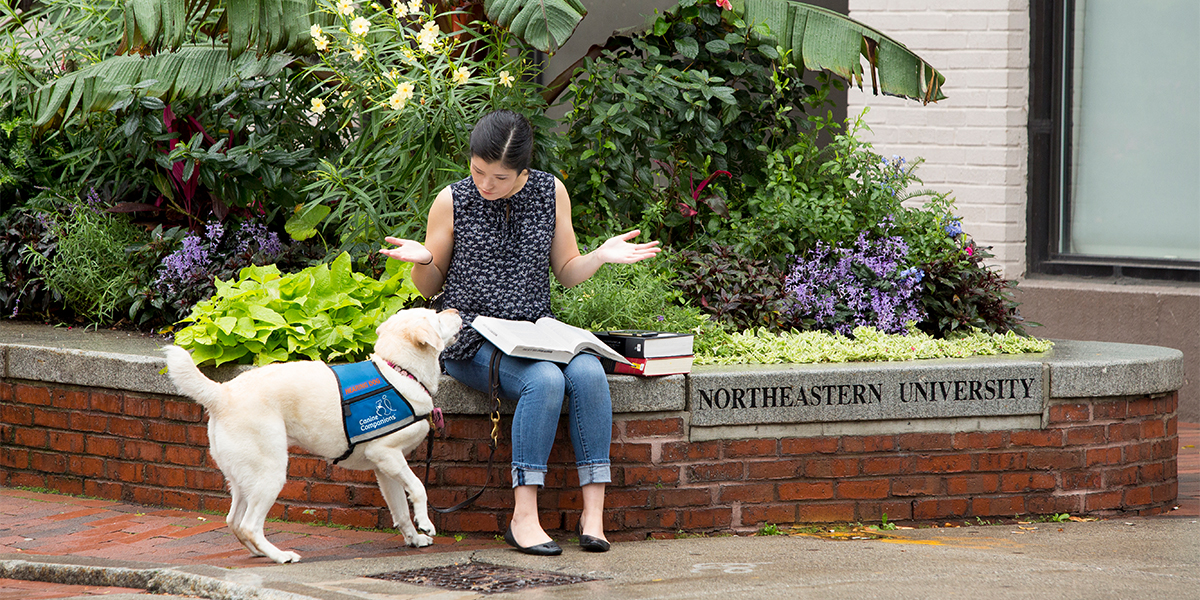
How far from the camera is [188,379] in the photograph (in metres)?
4.26

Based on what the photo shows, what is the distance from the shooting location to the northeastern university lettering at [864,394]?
5078mm

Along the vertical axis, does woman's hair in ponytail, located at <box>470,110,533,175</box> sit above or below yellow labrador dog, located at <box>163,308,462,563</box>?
above

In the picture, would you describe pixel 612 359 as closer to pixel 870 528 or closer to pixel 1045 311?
pixel 870 528

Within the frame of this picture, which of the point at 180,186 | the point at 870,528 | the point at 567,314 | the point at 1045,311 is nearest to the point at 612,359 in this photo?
the point at 567,314

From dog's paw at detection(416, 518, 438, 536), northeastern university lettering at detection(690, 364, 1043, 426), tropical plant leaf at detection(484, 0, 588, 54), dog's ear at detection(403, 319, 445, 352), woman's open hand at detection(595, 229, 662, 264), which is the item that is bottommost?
dog's paw at detection(416, 518, 438, 536)

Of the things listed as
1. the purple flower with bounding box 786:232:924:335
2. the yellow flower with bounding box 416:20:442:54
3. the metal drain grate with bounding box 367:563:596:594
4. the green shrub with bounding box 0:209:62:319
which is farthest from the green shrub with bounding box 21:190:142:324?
the purple flower with bounding box 786:232:924:335

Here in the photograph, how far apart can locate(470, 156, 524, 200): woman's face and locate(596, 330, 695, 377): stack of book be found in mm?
739

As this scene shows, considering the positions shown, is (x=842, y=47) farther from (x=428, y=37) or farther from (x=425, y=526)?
(x=425, y=526)

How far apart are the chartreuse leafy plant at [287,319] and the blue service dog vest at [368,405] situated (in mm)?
695

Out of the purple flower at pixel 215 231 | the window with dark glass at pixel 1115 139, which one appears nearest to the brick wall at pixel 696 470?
the purple flower at pixel 215 231

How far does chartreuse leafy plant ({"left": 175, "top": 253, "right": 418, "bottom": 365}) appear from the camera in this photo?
16.9 ft

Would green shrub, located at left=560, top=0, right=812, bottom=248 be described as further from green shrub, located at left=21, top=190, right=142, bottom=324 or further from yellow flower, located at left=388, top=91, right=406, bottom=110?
green shrub, located at left=21, top=190, right=142, bottom=324

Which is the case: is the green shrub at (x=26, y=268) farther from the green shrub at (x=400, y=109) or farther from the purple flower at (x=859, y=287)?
the purple flower at (x=859, y=287)

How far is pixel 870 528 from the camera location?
5.25 meters
